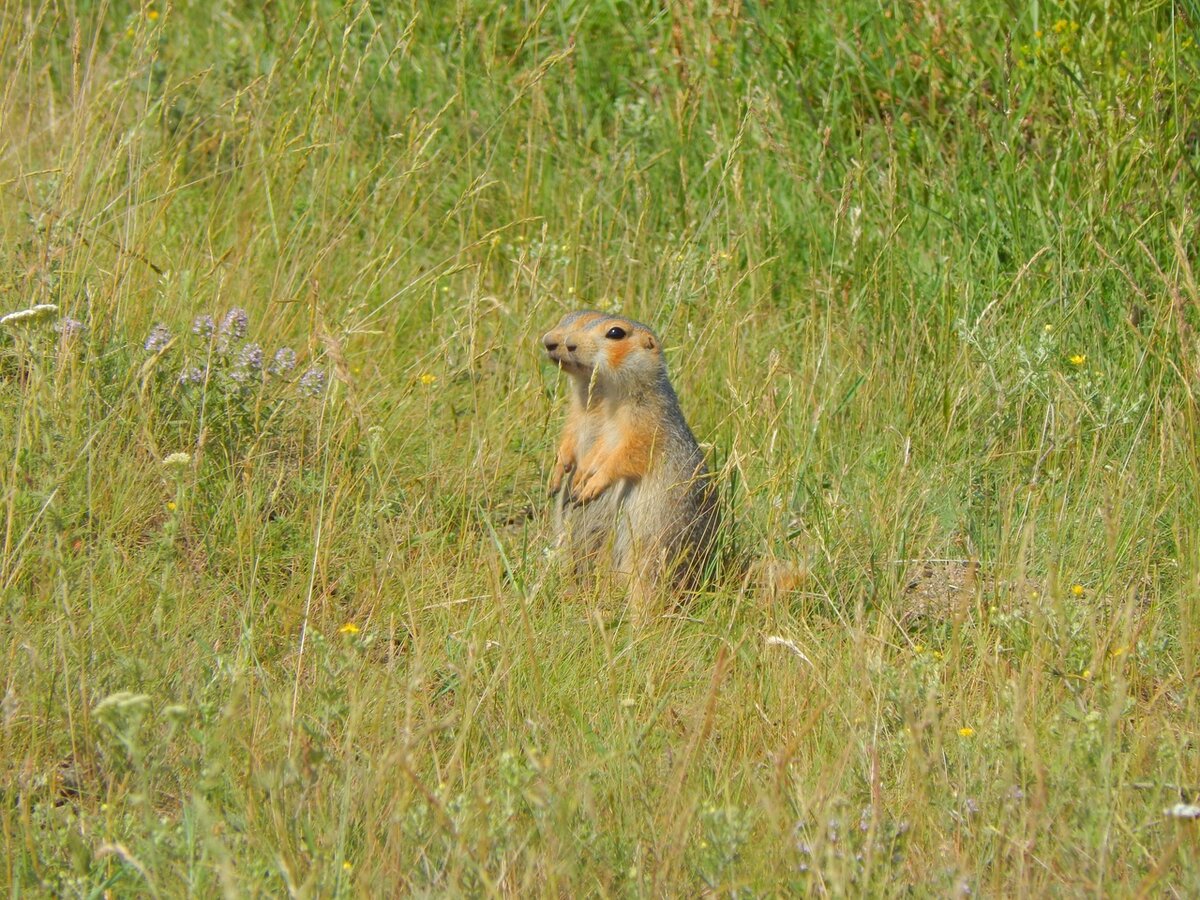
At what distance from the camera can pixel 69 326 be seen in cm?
422

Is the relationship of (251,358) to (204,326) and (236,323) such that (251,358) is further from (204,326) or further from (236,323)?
(204,326)

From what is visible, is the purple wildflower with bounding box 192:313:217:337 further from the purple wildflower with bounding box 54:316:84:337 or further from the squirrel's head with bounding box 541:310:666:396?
the squirrel's head with bounding box 541:310:666:396

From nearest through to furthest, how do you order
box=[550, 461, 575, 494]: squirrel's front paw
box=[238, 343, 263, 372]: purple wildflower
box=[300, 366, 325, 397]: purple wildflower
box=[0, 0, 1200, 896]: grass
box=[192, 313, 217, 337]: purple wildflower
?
1. box=[0, 0, 1200, 896]: grass
2. box=[238, 343, 263, 372]: purple wildflower
3. box=[192, 313, 217, 337]: purple wildflower
4. box=[300, 366, 325, 397]: purple wildflower
5. box=[550, 461, 575, 494]: squirrel's front paw

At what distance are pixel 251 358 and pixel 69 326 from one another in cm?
52

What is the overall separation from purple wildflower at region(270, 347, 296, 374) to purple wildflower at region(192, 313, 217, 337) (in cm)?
21

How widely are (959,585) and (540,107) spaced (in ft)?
9.44

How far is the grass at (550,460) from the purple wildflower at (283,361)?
0.08 metres

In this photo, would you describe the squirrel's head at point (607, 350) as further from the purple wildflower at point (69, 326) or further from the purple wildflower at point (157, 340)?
the purple wildflower at point (69, 326)

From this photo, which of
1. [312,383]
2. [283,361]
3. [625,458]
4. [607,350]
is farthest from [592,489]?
[283,361]

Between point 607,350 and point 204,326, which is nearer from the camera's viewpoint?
point 204,326

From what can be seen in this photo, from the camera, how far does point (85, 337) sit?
4535 millimetres

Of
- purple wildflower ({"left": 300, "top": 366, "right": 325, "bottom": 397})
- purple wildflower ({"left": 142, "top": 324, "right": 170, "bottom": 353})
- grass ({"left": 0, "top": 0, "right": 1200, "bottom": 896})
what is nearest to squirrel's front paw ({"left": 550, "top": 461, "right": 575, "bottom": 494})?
grass ({"left": 0, "top": 0, "right": 1200, "bottom": 896})

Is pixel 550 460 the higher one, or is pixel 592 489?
pixel 592 489

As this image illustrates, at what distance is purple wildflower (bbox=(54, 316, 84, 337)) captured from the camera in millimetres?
4189
